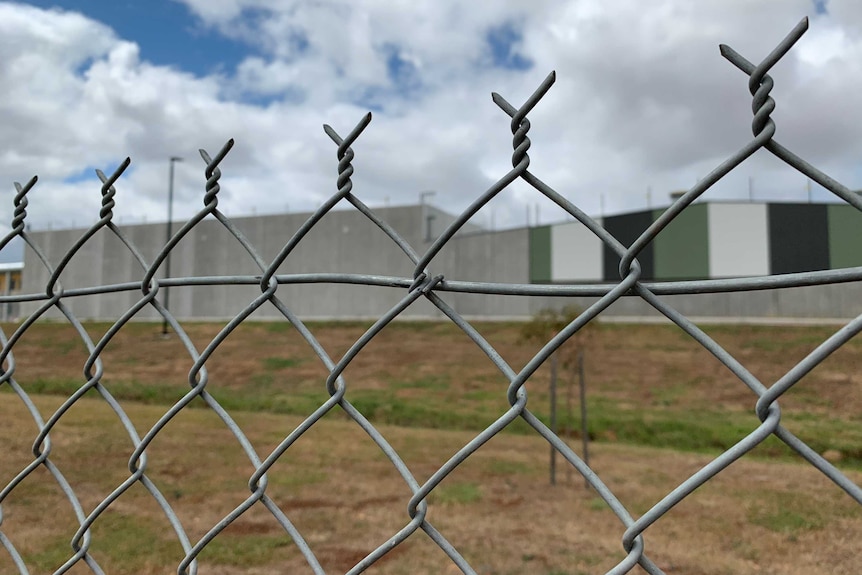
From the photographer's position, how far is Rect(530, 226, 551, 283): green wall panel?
28.0m

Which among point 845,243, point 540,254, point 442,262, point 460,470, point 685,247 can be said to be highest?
point 540,254

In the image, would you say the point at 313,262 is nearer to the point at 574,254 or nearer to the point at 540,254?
the point at 540,254

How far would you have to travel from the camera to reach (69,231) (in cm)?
3803

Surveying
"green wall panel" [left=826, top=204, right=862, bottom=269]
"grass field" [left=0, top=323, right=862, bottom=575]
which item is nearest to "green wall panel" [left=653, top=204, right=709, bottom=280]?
"grass field" [left=0, top=323, right=862, bottom=575]

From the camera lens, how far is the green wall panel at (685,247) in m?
18.9

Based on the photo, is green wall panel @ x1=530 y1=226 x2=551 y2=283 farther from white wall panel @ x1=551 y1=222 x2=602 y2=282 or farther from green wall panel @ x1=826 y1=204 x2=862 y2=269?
green wall panel @ x1=826 y1=204 x2=862 y2=269

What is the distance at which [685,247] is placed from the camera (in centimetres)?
1983

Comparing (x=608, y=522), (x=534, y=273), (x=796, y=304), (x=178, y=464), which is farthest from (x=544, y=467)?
(x=534, y=273)

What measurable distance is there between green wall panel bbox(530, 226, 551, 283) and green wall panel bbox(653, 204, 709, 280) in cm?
615

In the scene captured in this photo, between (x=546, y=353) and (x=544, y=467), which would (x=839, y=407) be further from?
(x=546, y=353)

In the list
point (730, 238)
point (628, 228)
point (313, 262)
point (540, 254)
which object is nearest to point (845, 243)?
point (730, 238)

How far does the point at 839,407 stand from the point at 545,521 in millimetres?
8696

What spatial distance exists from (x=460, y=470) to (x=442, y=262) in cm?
2222

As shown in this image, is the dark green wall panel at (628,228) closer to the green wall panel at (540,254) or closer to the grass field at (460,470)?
the green wall panel at (540,254)
